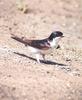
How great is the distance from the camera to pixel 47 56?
1225cm

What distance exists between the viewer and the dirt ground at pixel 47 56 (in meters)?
9.48

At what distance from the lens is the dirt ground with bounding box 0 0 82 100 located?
31.1 ft

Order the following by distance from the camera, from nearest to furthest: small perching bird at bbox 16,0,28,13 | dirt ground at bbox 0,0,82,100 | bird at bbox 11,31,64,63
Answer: dirt ground at bbox 0,0,82,100
bird at bbox 11,31,64,63
small perching bird at bbox 16,0,28,13

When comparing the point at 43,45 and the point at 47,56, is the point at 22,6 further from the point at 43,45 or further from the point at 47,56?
the point at 43,45

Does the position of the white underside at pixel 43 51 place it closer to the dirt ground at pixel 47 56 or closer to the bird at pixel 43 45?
the bird at pixel 43 45

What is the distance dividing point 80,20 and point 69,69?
22.0 feet

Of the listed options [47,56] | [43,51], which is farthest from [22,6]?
[43,51]

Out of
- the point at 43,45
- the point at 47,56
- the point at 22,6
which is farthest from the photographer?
the point at 22,6

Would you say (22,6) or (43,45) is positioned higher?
(22,6)

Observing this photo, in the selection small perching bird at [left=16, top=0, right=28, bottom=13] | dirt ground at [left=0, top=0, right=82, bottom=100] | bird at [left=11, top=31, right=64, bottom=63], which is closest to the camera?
dirt ground at [left=0, top=0, right=82, bottom=100]

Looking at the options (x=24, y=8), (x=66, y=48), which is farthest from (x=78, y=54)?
(x=24, y=8)

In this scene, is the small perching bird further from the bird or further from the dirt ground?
the bird

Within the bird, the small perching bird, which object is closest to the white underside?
the bird

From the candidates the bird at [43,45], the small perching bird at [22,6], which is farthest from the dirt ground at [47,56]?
the bird at [43,45]
